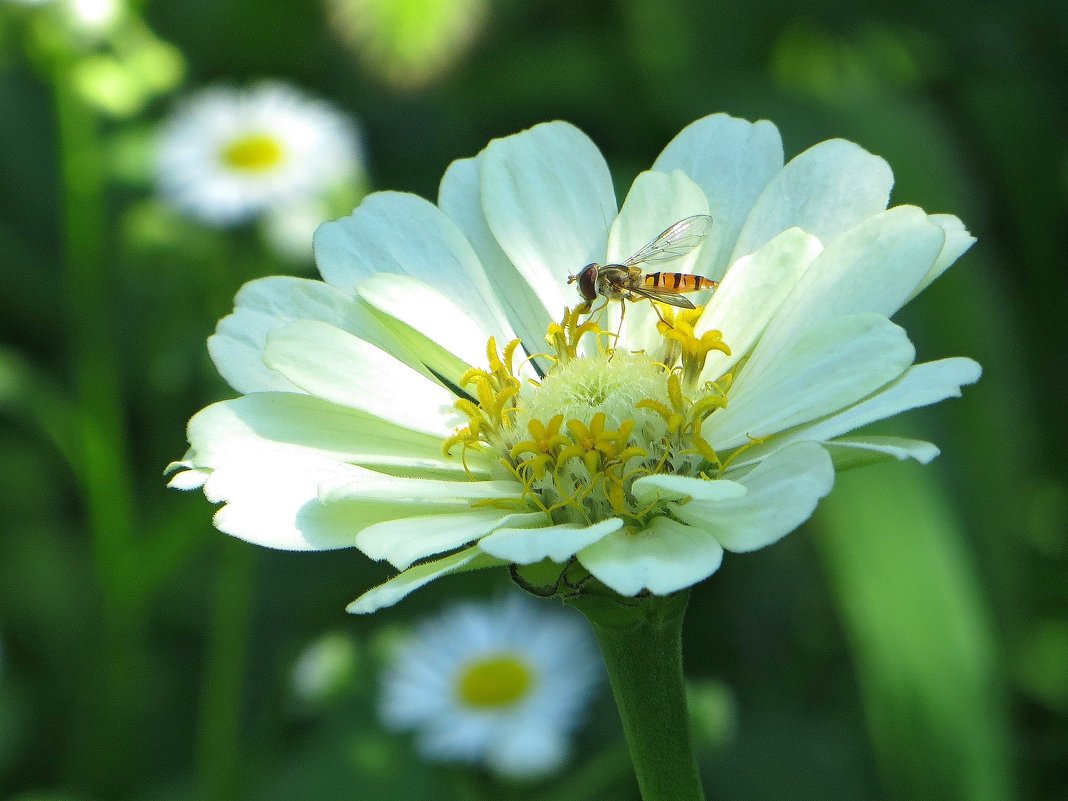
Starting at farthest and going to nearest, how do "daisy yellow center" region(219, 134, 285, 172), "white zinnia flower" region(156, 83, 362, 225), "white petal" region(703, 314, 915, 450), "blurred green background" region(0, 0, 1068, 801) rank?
"daisy yellow center" region(219, 134, 285, 172), "white zinnia flower" region(156, 83, 362, 225), "blurred green background" region(0, 0, 1068, 801), "white petal" region(703, 314, 915, 450)

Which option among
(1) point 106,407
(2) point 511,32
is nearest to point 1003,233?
(2) point 511,32

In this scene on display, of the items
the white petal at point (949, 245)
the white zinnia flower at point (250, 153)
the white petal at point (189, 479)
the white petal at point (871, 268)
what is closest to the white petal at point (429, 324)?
the white petal at point (189, 479)

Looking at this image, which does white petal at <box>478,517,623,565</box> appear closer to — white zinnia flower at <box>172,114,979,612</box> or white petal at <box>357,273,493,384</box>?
white zinnia flower at <box>172,114,979,612</box>

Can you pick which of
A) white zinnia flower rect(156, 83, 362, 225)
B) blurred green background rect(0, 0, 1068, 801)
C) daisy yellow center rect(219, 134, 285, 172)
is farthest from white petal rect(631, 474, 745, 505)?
daisy yellow center rect(219, 134, 285, 172)

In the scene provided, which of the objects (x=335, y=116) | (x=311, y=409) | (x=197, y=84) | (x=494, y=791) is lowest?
(x=494, y=791)

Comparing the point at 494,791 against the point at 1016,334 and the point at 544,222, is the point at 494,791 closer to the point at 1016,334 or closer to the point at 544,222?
the point at 544,222

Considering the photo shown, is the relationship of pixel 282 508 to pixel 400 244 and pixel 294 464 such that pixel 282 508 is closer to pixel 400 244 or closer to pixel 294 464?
pixel 294 464

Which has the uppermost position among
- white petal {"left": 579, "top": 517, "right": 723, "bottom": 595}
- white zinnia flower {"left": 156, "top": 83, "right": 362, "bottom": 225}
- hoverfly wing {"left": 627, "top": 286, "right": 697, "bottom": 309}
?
white zinnia flower {"left": 156, "top": 83, "right": 362, "bottom": 225}
